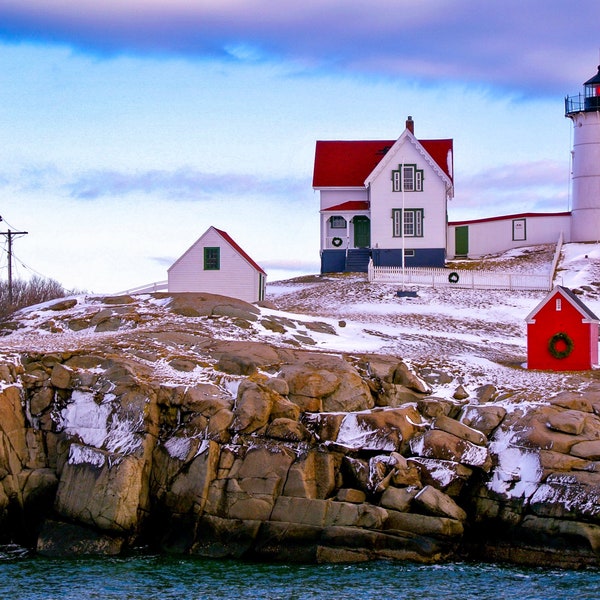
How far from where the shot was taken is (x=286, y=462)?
2764 centimetres

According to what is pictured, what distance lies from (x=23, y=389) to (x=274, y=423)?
780 centimetres

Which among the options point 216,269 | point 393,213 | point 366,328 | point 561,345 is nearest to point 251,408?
point 561,345

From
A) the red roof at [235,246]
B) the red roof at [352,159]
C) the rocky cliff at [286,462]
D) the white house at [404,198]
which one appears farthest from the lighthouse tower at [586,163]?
the rocky cliff at [286,462]

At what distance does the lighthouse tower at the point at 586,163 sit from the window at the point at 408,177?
12.8 metres

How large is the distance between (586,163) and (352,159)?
51.1ft

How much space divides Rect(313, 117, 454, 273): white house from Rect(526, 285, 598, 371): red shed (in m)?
22.5

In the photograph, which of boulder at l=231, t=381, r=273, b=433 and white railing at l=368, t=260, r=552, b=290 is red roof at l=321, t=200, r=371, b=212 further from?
boulder at l=231, t=381, r=273, b=433

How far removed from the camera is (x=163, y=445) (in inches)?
1126

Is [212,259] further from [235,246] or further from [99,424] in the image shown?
[99,424]

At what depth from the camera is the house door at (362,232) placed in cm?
6247

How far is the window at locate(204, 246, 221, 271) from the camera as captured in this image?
48.3m

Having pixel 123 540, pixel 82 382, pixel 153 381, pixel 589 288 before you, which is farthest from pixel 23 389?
pixel 589 288

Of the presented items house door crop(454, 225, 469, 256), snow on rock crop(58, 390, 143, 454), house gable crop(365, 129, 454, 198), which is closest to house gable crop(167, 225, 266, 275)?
house gable crop(365, 129, 454, 198)

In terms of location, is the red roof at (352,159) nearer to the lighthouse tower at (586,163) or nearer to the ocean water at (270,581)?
the lighthouse tower at (586,163)
